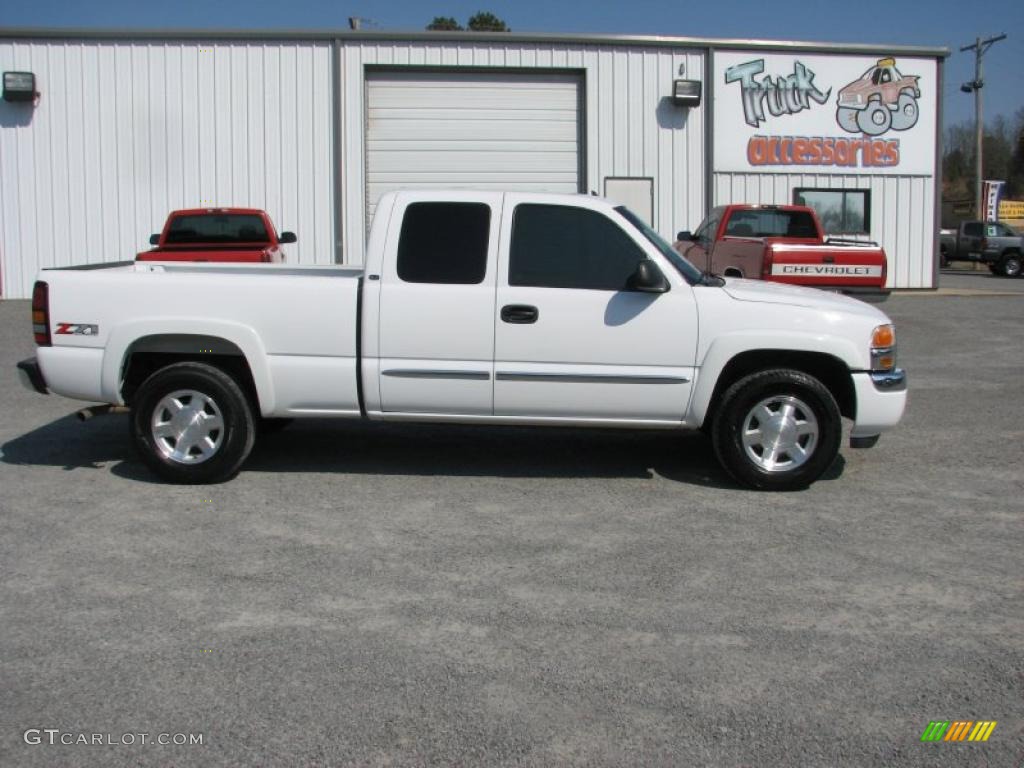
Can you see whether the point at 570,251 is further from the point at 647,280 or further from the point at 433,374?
the point at 433,374

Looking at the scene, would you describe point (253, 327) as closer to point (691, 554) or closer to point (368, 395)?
point (368, 395)

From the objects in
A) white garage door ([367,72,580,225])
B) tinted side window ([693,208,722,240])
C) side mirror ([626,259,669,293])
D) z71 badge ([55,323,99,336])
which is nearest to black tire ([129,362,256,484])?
z71 badge ([55,323,99,336])

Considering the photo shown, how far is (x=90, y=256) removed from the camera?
839 inches

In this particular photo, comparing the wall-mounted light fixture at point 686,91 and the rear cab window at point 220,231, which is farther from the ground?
the wall-mounted light fixture at point 686,91

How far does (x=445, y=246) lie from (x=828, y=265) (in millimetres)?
8816

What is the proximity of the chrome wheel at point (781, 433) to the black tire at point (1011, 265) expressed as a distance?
31.2 meters

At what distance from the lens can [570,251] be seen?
6.97 meters

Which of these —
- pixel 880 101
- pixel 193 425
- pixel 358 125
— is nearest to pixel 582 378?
pixel 193 425

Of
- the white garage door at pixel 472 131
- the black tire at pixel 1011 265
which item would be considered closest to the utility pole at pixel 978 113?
the black tire at pixel 1011 265

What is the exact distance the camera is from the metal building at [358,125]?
2112cm

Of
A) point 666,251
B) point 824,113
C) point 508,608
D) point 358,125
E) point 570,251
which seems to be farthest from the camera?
point 824,113

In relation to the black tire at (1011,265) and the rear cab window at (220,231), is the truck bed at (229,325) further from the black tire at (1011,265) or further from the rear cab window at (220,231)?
the black tire at (1011,265)

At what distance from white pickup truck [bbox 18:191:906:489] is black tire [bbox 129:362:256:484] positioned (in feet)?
0.03

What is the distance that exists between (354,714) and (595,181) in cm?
1922
